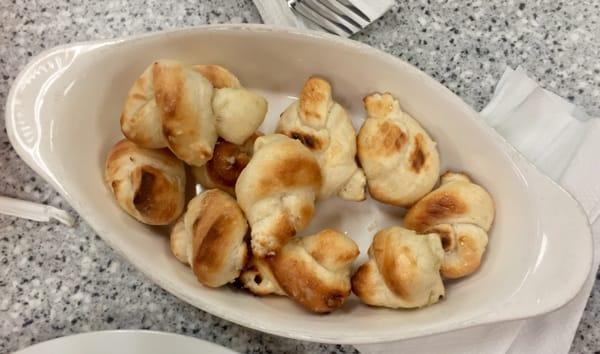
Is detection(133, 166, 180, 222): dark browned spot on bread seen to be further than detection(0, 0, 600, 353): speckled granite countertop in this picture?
No

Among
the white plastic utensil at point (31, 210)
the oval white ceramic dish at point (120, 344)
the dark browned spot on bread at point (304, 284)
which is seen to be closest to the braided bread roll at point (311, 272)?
the dark browned spot on bread at point (304, 284)

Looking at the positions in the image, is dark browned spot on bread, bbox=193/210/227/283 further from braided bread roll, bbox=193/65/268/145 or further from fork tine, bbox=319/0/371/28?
fork tine, bbox=319/0/371/28

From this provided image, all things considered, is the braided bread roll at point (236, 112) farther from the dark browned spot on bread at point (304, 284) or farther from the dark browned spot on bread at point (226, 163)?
the dark browned spot on bread at point (304, 284)

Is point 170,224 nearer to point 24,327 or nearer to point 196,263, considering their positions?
point 196,263

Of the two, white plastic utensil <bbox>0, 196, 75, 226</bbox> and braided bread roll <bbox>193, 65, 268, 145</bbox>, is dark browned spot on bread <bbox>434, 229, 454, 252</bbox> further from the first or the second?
white plastic utensil <bbox>0, 196, 75, 226</bbox>

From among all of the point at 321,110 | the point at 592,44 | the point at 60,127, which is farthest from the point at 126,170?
the point at 592,44

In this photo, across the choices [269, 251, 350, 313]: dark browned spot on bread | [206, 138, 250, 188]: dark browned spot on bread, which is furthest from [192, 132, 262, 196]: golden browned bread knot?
[269, 251, 350, 313]: dark browned spot on bread

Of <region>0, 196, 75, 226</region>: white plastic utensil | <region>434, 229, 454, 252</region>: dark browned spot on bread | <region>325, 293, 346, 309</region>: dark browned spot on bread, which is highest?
<region>434, 229, 454, 252</region>: dark browned spot on bread

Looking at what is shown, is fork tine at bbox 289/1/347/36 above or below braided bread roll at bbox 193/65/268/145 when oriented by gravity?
above

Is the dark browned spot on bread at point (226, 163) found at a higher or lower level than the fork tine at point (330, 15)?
lower

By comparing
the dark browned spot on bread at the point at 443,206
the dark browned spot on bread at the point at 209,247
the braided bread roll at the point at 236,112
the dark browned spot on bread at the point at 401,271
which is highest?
the braided bread roll at the point at 236,112
